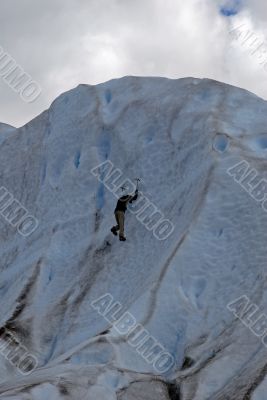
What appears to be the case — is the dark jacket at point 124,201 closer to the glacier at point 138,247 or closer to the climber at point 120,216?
the climber at point 120,216

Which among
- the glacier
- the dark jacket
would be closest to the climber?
the dark jacket

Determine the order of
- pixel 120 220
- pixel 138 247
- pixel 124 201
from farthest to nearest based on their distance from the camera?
pixel 124 201
pixel 120 220
pixel 138 247

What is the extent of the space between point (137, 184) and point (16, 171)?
762 cm

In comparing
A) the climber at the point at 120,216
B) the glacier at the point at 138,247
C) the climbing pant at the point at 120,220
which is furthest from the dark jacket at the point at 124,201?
the glacier at the point at 138,247

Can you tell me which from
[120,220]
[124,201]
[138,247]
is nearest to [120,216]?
[120,220]

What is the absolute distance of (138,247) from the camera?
91.3 ft

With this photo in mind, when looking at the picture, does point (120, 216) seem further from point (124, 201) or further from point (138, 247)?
point (138, 247)

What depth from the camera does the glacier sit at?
21547mm

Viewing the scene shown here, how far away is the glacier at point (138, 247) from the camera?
2155 cm

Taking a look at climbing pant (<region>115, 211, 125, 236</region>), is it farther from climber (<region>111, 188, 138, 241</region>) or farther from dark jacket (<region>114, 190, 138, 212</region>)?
dark jacket (<region>114, 190, 138, 212</region>)

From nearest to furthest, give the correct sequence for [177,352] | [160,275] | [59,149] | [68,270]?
[177,352] < [160,275] < [68,270] < [59,149]

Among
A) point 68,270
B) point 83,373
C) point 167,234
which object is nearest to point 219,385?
point 83,373

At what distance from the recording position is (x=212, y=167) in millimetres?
27656

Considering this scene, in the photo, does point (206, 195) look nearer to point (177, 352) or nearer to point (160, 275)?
point (160, 275)
